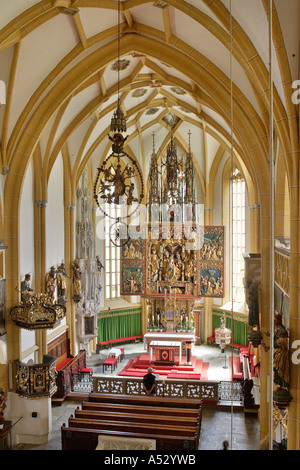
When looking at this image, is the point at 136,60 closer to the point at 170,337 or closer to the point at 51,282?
the point at 51,282

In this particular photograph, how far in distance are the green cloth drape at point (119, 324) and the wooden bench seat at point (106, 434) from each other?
12447 millimetres

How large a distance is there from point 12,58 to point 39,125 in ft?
7.84

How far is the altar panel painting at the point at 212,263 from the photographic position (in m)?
21.3

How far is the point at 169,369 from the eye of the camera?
65.2ft

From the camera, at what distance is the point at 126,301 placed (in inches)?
1011

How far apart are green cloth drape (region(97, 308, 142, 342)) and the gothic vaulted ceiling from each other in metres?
10.4

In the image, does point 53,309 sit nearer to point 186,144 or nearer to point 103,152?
point 103,152

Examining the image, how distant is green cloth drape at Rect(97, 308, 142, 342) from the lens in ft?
79.6

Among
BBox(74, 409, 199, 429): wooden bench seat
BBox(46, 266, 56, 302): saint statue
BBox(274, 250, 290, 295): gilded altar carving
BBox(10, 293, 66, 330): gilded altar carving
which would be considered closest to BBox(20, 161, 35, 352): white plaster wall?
BBox(46, 266, 56, 302): saint statue

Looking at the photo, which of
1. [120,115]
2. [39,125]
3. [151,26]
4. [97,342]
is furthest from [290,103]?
[97,342]

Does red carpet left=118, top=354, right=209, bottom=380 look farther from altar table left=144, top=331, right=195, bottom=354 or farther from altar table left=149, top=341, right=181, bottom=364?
altar table left=144, top=331, right=195, bottom=354

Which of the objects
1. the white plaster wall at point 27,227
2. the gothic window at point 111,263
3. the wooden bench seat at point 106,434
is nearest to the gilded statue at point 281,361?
the wooden bench seat at point 106,434

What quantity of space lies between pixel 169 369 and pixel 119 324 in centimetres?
574

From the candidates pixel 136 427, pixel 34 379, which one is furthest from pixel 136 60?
pixel 136 427
